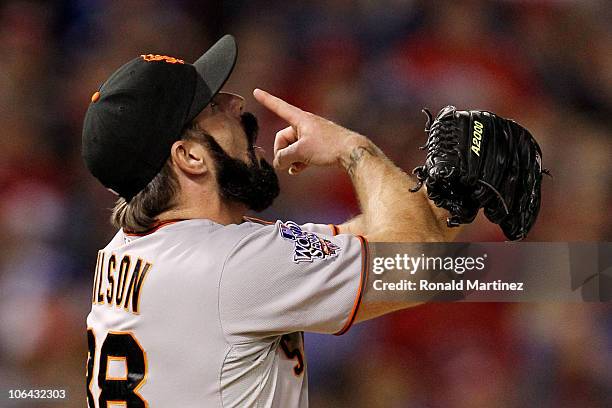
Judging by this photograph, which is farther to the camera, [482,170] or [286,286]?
[482,170]

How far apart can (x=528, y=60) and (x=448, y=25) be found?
0.31 m

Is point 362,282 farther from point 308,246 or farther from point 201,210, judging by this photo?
point 201,210

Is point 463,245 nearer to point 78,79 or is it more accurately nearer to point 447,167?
point 447,167

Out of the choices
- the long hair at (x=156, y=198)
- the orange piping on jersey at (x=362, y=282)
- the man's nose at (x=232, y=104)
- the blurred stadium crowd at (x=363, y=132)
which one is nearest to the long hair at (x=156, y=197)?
the long hair at (x=156, y=198)

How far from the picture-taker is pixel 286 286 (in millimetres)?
1160

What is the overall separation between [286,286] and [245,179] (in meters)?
0.23

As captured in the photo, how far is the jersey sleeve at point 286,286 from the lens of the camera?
1154 millimetres

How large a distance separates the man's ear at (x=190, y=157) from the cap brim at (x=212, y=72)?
42 millimetres

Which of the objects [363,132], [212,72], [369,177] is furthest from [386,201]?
[363,132]

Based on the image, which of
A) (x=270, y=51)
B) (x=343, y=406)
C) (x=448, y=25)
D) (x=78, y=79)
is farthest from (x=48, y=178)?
(x=448, y=25)

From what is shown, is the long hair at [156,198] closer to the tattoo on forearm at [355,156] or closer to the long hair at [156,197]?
the long hair at [156,197]

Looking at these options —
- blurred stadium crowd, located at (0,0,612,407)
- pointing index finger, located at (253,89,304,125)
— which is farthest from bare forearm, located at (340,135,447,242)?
Result: blurred stadium crowd, located at (0,0,612,407)

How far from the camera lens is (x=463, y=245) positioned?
→ 1.83 metres

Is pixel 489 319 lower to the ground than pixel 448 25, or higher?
lower
